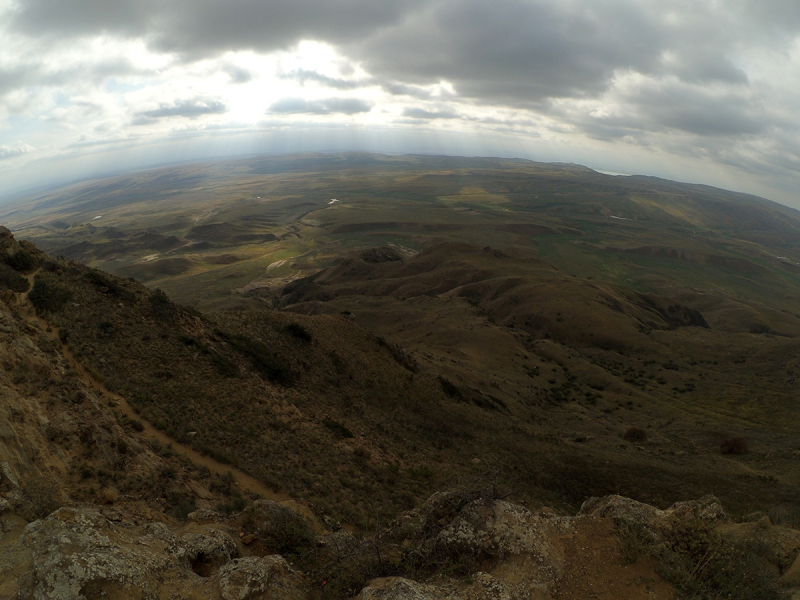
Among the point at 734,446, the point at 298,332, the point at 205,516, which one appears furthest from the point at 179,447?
the point at 734,446

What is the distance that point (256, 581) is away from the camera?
21.3 ft

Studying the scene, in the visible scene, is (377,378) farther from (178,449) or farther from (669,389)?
(669,389)

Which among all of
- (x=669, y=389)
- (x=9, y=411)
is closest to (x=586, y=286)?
(x=669, y=389)

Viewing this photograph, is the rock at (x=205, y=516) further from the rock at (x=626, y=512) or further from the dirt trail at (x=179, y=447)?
the rock at (x=626, y=512)

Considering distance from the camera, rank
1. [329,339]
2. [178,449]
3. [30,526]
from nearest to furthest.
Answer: [30,526] → [178,449] → [329,339]

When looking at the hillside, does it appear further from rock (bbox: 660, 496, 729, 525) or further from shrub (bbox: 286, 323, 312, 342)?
shrub (bbox: 286, 323, 312, 342)

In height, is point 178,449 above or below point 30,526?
below

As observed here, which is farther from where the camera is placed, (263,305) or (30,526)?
(263,305)

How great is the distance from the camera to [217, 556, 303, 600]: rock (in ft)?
20.5

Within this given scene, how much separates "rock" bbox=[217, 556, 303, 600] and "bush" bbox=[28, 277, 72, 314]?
16722 mm

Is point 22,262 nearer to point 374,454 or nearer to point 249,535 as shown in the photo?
point 374,454

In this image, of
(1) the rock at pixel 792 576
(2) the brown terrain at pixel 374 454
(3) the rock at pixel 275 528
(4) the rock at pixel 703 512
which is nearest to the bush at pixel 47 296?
(2) the brown terrain at pixel 374 454

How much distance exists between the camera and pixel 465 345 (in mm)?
47562

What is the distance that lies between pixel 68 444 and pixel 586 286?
71.3 metres
